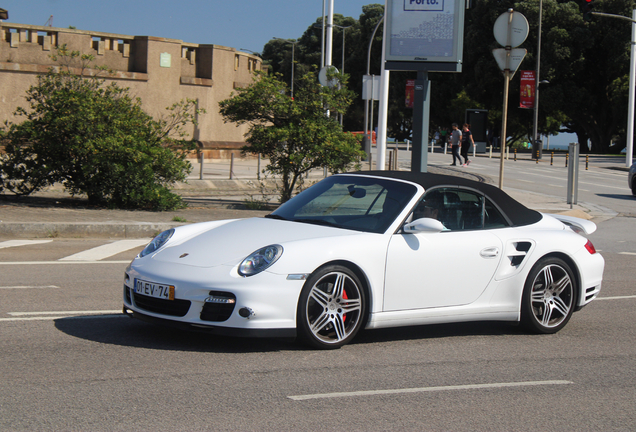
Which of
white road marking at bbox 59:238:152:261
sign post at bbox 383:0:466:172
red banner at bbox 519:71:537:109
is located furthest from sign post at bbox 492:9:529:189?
red banner at bbox 519:71:537:109

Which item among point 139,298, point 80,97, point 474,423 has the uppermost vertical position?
point 80,97

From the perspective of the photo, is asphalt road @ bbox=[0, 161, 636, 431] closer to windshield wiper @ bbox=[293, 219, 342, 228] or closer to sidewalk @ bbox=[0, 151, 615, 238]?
windshield wiper @ bbox=[293, 219, 342, 228]

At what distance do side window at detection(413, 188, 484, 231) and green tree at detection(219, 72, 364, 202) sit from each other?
9330mm

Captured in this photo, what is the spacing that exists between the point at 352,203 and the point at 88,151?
903 centimetres

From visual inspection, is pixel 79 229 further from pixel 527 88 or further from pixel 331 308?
pixel 527 88

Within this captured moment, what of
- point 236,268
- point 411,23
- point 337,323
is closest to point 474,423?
point 337,323

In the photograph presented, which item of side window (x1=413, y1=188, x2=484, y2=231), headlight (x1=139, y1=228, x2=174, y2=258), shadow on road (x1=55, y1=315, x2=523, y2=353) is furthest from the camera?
side window (x1=413, y1=188, x2=484, y2=231)

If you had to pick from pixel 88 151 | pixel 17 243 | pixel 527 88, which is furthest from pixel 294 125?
pixel 527 88

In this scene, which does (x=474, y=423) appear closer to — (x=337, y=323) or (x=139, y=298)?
(x=337, y=323)

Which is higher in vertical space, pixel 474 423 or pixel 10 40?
pixel 10 40

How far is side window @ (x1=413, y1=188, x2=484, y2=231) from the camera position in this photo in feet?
20.2

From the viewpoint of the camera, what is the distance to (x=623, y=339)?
645 centimetres

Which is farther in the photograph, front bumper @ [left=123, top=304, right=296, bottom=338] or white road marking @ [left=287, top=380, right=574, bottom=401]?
front bumper @ [left=123, top=304, right=296, bottom=338]

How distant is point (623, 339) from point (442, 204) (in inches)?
Result: 78.6
